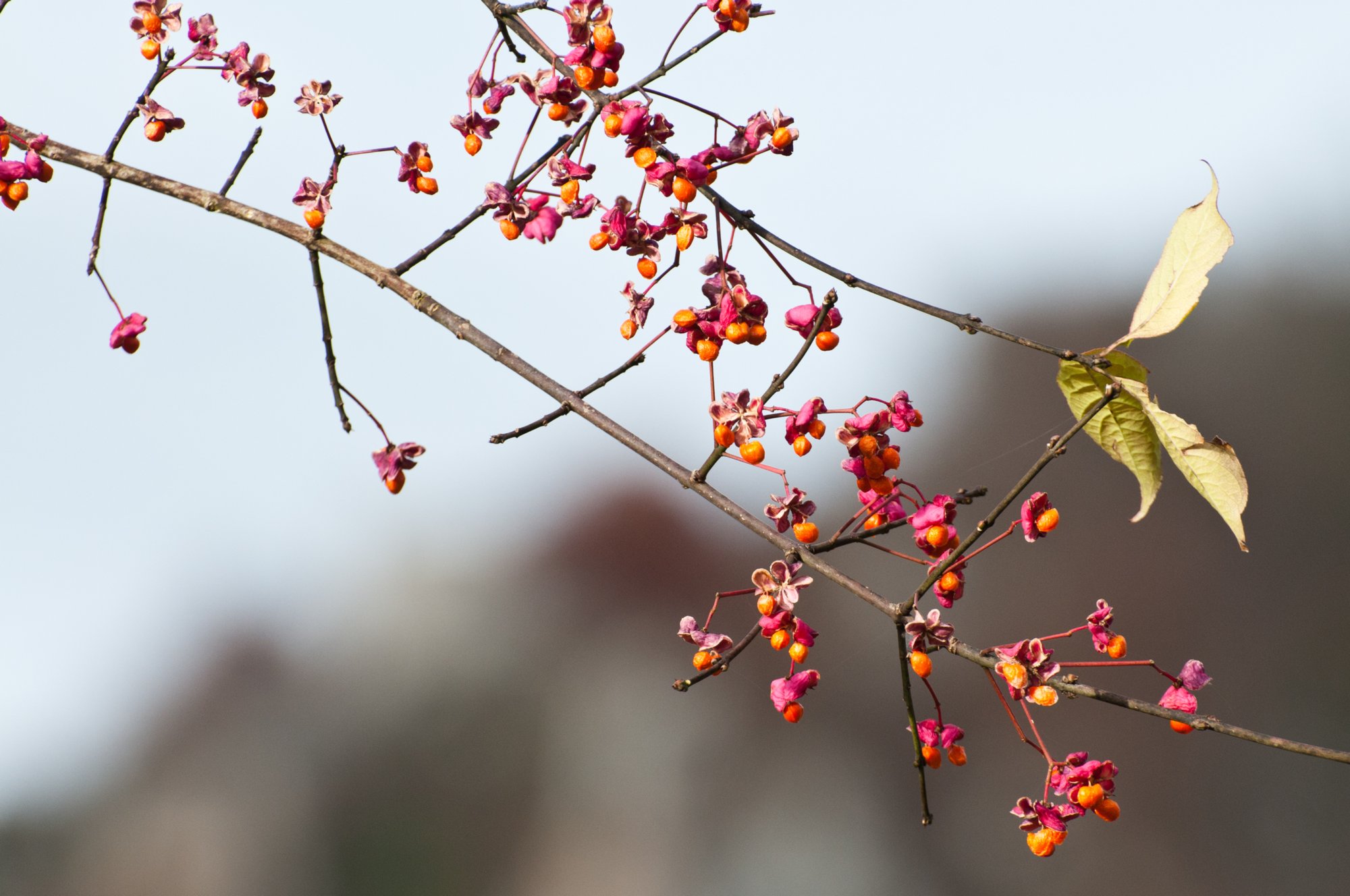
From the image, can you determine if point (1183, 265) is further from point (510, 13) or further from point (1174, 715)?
point (510, 13)

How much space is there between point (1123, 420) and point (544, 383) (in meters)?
0.89

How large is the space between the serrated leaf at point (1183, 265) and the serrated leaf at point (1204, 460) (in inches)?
4.0

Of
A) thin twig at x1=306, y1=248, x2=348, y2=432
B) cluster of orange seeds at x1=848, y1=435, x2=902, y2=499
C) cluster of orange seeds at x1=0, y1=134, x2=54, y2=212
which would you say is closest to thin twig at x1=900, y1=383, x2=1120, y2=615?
cluster of orange seeds at x1=848, y1=435, x2=902, y2=499

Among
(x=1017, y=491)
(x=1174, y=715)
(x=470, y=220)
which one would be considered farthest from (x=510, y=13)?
(x=1174, y=715)

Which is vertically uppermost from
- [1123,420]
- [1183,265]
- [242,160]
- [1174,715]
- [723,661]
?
[242,160]

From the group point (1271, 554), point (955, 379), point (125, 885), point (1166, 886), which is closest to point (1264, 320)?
point (1271, 554)

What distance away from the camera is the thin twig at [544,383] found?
1.32 meters

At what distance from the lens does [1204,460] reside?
1.51m

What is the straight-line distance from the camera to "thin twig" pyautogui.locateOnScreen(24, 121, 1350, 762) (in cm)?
132

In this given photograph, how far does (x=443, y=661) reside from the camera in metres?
31.7

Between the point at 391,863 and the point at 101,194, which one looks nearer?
the point at 101,194

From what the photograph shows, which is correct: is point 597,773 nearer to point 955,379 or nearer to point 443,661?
point 443,661

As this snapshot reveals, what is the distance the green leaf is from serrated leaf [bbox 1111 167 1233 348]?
0.18 feet

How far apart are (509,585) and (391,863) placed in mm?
10054
